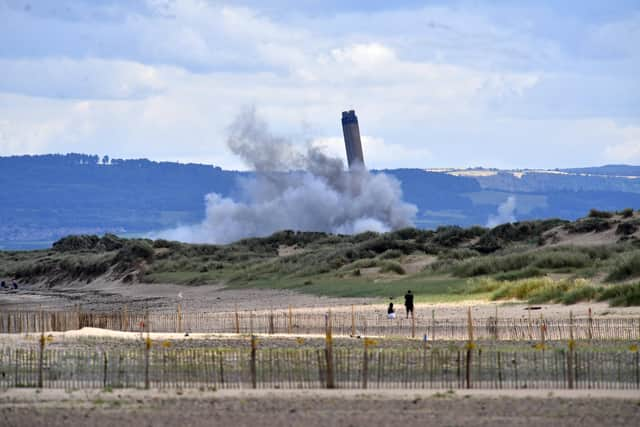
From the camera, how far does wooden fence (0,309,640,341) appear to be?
3059cm

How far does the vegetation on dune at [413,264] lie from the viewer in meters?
42.7

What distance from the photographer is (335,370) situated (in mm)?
22750

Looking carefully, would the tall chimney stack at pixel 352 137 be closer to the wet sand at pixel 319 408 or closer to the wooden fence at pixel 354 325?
the wooden fence at pixel 354 325

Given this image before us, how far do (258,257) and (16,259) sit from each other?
27.9 meters

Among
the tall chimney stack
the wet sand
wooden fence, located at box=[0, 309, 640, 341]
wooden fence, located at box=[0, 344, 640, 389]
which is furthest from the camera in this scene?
the tall chimney stack

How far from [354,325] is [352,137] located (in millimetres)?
80086

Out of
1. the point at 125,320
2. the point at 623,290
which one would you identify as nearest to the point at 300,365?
the point at 125,320

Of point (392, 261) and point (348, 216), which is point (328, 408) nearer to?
point (392, 261)

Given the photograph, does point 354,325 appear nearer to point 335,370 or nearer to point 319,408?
point 335,370

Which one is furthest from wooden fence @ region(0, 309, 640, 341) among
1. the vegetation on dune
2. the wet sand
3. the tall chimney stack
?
the tall chimney stack

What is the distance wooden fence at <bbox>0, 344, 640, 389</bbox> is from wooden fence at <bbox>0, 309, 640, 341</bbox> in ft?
15.7

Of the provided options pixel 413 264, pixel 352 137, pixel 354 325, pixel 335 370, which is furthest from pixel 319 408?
pixel 352 137

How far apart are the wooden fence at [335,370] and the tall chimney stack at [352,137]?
88057mm

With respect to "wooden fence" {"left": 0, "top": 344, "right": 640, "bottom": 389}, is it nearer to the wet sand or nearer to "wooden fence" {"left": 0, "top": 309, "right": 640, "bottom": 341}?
the wet sand
